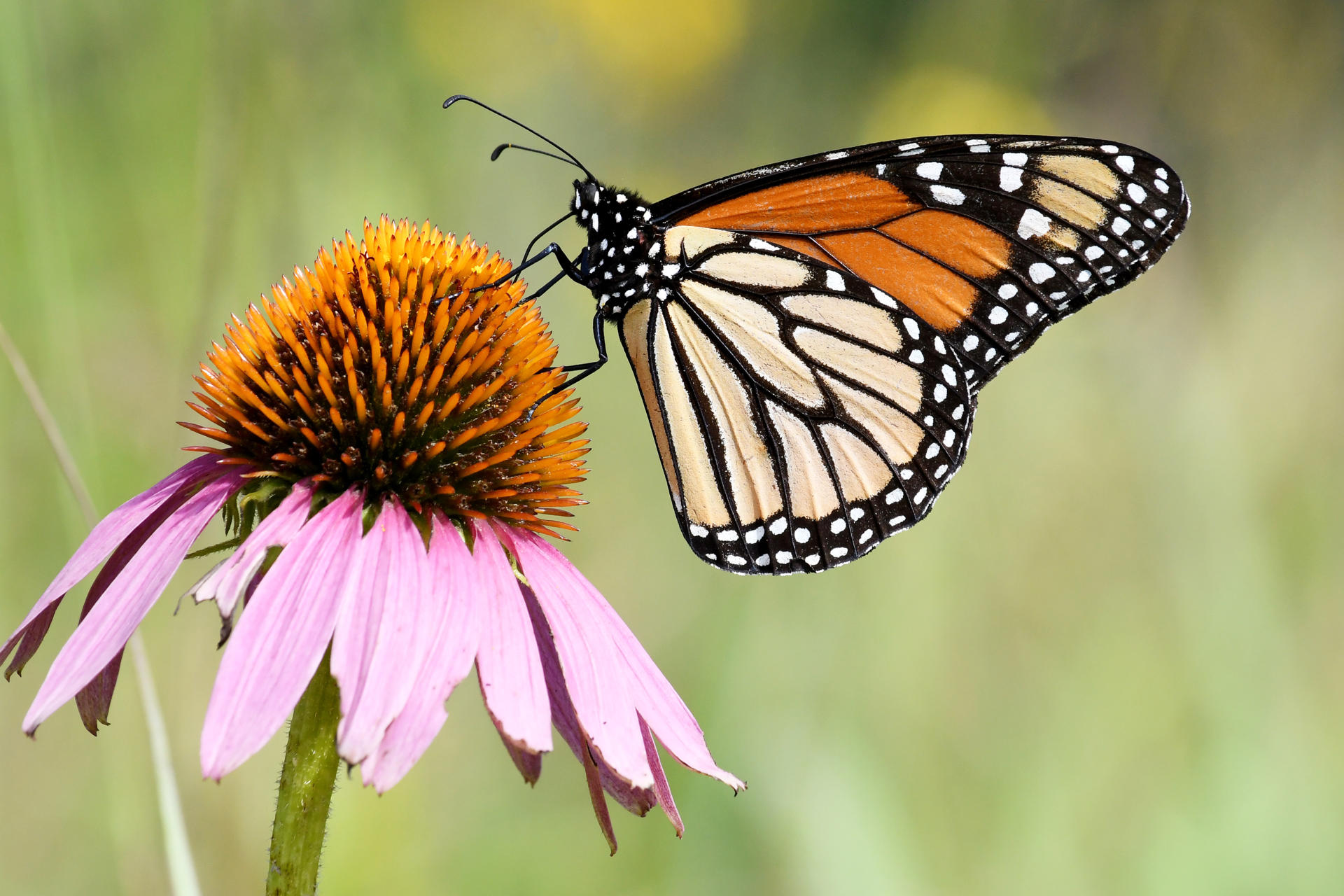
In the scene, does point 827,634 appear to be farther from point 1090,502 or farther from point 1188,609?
point 1090,502

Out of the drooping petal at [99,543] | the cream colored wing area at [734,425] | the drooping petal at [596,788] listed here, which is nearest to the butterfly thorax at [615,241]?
the cream colored wing area at [734,425]

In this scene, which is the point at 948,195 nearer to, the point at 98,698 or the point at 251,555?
the point at 251,555

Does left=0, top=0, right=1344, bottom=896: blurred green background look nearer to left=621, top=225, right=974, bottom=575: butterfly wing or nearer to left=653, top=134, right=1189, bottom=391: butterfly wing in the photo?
left=621, top=225, right=974, bottom=575: butterfly wing

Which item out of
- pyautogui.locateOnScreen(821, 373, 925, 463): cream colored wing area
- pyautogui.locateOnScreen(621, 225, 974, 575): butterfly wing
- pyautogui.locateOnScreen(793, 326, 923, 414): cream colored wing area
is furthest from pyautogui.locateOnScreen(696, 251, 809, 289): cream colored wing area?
pyautogui.locateOnScreen(821, 373, 925, 463): cream colored wing area

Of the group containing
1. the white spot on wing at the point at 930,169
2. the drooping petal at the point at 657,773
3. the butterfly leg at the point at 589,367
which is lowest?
the drooping petal at the point at 657,773

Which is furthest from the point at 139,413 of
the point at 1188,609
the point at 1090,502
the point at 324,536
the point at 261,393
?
the point at 1090,502

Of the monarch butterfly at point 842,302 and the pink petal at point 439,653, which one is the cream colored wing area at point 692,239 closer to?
the monarch butterfly at point 842,302
